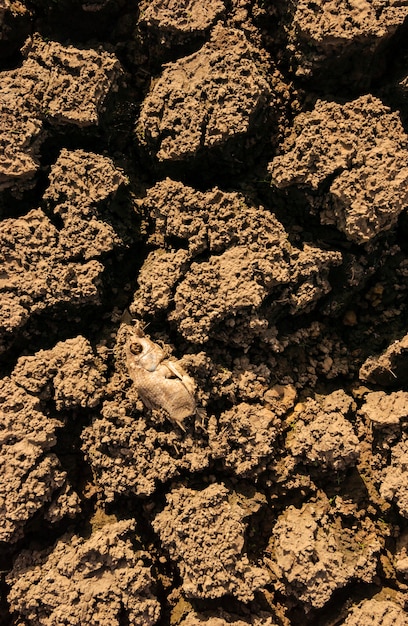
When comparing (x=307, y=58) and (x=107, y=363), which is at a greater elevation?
(x=307, y=58)

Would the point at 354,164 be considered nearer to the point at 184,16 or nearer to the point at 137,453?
the point at 184,16

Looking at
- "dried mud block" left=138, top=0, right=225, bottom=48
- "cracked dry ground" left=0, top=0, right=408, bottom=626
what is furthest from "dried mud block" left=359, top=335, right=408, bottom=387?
"dried mud block" left=138, top=0, right=225, bottom=48

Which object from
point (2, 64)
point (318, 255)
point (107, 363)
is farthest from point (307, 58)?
point (107, 363)

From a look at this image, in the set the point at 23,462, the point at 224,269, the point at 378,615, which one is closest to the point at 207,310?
the point at 224,269

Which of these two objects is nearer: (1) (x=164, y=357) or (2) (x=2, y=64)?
(1) (x=164, y=357)

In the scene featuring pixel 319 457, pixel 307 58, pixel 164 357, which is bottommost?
pixel 319 457

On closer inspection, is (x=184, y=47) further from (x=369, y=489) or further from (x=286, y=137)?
(x=369, y=489)
